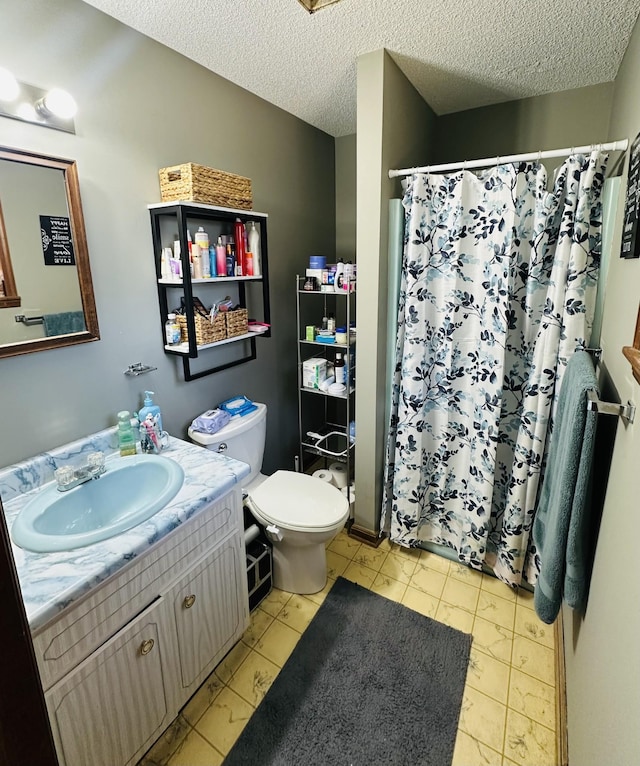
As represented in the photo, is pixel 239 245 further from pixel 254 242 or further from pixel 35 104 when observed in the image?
pixel 35 104

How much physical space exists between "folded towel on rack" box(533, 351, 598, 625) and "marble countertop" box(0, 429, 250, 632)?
1.00m

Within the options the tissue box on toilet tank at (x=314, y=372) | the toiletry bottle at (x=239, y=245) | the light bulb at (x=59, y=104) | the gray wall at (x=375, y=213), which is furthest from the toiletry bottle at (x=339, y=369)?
the light bulb at (x=59, y=104)

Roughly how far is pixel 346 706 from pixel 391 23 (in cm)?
244

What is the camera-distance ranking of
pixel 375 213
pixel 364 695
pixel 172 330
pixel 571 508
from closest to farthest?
pixel 571 508
pixel 364 695
pixel 172 330
pixel 375 213

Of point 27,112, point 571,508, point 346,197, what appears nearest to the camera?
point 571,508

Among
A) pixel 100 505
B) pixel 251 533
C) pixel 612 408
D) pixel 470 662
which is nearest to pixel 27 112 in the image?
pixel 100 505

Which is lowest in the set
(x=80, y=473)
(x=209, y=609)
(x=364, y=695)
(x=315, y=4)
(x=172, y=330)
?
(x=364, y=695)

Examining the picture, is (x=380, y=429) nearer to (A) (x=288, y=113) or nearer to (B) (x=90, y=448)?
(B) (x=90, y=448)

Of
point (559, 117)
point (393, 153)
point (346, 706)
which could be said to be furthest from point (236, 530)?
point (559, 117)

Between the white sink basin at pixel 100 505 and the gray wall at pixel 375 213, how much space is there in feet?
3.34

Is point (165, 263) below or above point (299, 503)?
above

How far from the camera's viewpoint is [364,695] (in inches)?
57.9

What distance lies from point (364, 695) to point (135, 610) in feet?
2.98

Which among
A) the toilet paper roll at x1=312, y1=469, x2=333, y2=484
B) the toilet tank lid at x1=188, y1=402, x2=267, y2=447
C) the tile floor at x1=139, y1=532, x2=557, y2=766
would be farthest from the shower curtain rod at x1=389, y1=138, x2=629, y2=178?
the tile floor at x1=139, y1=532, x2=557, y2=766
